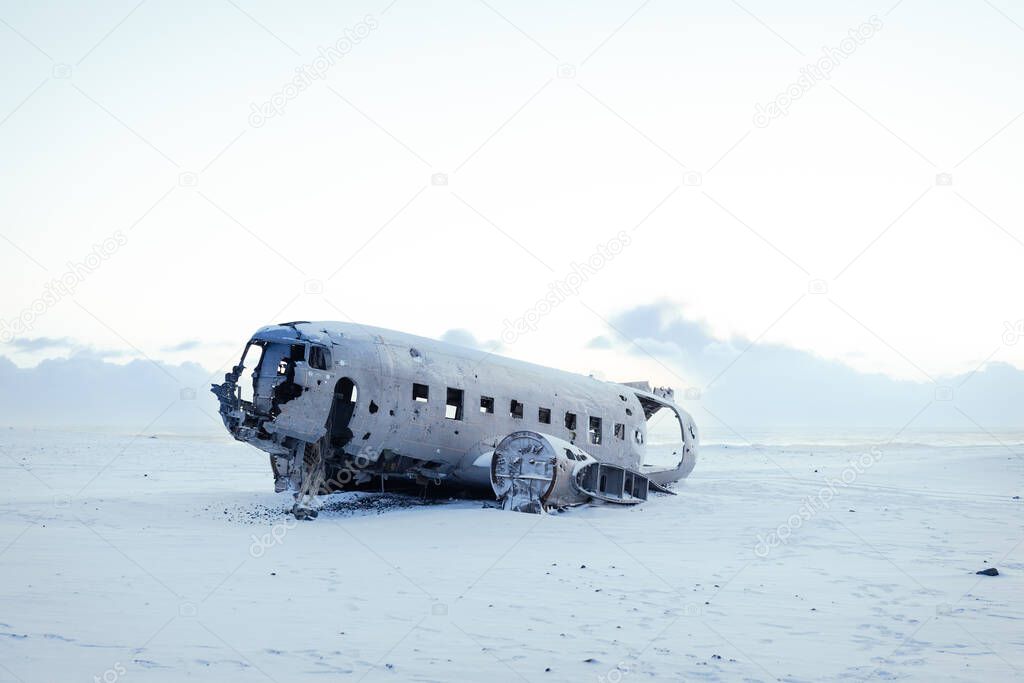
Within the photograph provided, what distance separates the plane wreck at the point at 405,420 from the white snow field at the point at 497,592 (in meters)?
0.92

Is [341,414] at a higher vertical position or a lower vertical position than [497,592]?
higher

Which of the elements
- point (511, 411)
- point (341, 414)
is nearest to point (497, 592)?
point (341, 414)

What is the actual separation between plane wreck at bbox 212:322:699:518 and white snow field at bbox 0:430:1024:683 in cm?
92

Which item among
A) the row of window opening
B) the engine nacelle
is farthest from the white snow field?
the row of window opening

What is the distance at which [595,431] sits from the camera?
2519cm

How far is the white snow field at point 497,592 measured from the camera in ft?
26.1

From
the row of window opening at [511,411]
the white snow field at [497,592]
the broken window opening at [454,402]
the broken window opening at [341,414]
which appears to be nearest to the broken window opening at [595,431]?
the row of window opening at [511,411]

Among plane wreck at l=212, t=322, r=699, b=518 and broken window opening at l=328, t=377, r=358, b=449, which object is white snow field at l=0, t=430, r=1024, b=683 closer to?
plane wreck at l=212, t=322, r=699, b=518

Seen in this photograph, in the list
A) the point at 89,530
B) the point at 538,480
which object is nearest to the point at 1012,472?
the point at 538,480

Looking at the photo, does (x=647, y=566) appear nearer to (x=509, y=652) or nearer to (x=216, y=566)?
(x=509, y=652)

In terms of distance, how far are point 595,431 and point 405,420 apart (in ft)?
26.3

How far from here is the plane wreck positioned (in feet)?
57.6

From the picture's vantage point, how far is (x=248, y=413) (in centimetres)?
1720

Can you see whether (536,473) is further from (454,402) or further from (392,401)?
(392,401)
